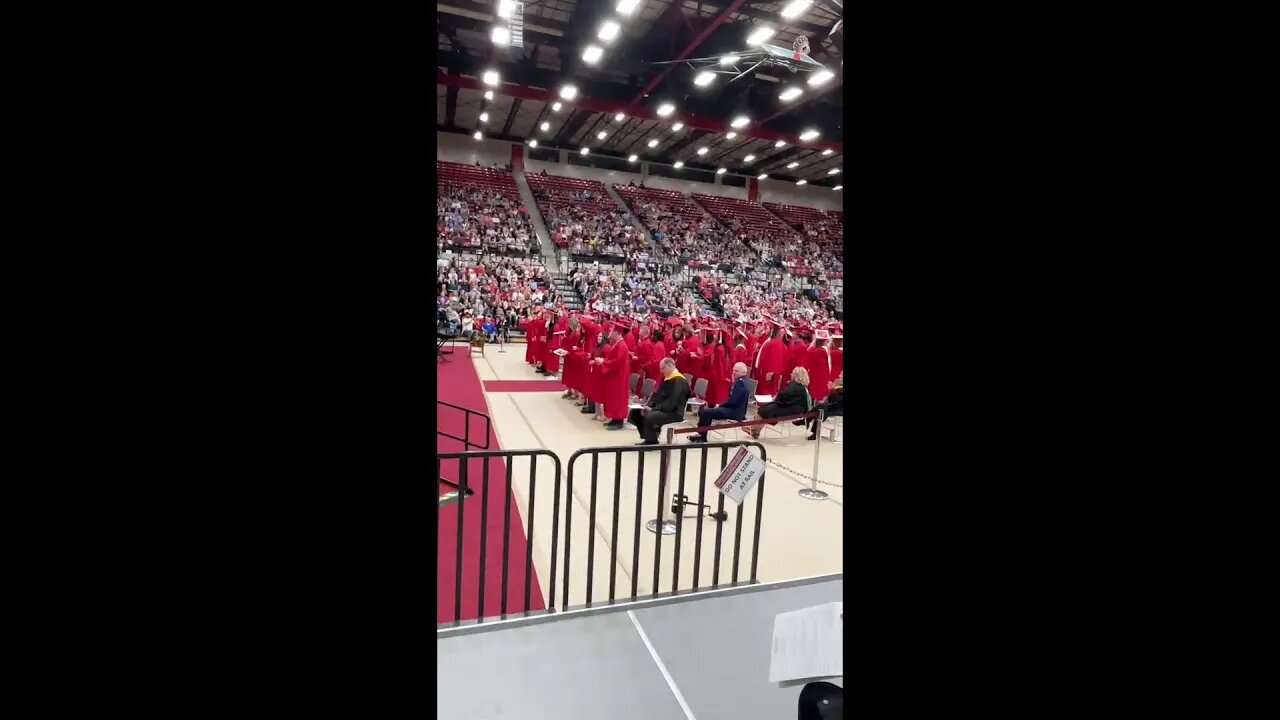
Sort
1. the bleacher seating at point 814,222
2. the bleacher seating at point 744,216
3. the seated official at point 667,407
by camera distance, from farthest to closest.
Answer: the bleacher seating at point 814,222 < the bleacher seating at point 744,216 < the seated official at point 667,407

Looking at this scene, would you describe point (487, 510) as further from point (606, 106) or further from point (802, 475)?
point (606, 106)

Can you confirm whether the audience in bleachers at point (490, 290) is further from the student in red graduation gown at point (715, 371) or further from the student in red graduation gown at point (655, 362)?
the student in red graduation gown at point (715, 371)

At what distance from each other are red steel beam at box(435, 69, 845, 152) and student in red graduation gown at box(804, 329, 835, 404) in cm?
1398

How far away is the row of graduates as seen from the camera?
28.2ft

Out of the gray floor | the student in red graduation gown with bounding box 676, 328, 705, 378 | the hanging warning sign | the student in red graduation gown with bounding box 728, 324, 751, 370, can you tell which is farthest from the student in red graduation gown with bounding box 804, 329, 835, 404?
the gray floor

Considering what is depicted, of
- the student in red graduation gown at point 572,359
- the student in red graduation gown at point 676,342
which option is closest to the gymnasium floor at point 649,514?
the student in red graduation gown at point 572,359

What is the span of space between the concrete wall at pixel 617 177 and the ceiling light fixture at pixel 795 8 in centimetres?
2003

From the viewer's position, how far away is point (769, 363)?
10000 millimetres

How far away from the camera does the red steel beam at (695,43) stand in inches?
560

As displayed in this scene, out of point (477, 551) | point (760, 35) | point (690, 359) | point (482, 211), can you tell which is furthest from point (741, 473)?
point (482, 211)

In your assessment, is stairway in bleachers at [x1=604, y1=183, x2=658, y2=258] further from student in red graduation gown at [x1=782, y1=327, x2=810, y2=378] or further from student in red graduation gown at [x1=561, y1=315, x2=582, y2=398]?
student in red graduation gown at [x1=782, y1=327, x2=810, y2=378]

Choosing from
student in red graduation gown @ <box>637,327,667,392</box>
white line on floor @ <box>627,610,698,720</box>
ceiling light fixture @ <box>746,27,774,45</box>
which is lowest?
white line on floor @ <box>627,610,698,720</box>
